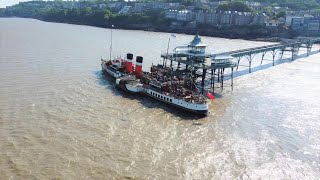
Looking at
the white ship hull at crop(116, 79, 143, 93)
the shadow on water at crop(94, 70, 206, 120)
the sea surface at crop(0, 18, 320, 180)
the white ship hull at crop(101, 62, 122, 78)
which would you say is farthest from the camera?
the white ship hull at crop(101, 62, 122, 78)

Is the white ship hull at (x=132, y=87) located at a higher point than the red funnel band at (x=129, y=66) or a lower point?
lower

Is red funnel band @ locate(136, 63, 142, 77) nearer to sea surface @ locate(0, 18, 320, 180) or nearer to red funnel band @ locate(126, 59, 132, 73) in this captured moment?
red funnel band @ locate(126, 59, 132, 73)

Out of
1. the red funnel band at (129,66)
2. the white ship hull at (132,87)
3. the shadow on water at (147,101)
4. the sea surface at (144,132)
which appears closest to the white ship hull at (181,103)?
the shadow on water at (147,101)

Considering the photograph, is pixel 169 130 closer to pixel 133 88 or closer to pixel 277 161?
pixel 277 161

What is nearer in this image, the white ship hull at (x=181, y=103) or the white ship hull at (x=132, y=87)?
the white ship hull at (x=181, y=103)

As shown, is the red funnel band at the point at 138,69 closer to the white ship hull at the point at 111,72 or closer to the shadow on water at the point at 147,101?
the white ship hull at the point at 111,72

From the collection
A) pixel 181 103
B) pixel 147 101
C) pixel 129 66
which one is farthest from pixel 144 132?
pixel 129 66

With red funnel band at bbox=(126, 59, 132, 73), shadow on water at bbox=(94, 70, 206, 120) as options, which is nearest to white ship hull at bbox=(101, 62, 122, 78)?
shadow on water at bbox=(94, 70, 206, 120)

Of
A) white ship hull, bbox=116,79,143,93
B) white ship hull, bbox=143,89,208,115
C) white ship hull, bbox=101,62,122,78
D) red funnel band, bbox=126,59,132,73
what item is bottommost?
white ship hull, bbox=143,89,208,115

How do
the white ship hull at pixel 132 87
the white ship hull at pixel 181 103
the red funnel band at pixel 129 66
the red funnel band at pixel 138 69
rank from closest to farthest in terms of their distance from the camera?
the white ship hull at pixel 181 103, the white ship hull at pixel 132 87, the red funnel band at pixel 138 69, the red funnel band at pixel 129 66
